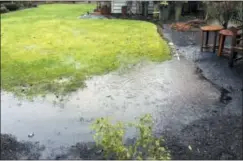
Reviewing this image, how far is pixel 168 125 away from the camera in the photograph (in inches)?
115

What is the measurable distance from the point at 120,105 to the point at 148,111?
297mm

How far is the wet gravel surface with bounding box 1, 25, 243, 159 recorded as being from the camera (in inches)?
89.0

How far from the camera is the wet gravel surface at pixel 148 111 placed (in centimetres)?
226

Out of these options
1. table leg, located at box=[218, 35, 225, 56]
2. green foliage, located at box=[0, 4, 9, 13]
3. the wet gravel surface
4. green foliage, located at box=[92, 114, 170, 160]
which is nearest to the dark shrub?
green foliage, located at box=[0, 4, 9, 13]

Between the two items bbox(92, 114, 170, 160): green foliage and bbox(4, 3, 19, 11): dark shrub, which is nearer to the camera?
bbox(4, 3, 19, 11): dark shrub

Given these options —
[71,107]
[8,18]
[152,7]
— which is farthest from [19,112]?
[152,7]

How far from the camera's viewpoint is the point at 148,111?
3.02 metres

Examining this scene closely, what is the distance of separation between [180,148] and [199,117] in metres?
0.62

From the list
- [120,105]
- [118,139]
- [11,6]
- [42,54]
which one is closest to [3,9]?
[11,6]

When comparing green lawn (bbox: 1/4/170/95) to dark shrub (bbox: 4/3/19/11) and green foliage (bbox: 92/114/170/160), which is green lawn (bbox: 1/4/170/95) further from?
green foliage (bbox: 92/114/170/160)

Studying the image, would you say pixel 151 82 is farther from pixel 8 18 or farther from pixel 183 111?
pixel 8 18

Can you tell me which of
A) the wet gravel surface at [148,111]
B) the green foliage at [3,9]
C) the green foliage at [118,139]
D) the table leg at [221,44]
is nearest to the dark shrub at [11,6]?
the green foliage at [3,9]

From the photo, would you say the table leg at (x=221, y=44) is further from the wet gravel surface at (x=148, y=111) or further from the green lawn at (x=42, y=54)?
the green lawn at (x=42, y=54)

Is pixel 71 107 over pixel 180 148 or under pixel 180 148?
over
